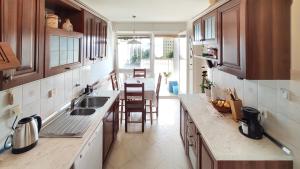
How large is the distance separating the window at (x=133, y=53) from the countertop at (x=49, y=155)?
5.41m

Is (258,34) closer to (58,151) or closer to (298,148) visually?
(298,148)

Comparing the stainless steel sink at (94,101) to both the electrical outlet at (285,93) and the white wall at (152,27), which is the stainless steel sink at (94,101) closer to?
the electrical outlet at (285,93)

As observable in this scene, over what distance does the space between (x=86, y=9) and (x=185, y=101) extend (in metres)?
1.91

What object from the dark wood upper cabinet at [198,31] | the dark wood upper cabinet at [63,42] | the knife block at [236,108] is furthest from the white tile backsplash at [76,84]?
the knife block at [236,108]

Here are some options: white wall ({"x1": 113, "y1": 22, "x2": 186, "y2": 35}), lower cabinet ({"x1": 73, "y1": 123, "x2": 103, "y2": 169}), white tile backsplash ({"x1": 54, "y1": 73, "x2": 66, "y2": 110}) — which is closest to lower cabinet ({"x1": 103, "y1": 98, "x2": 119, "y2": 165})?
lower cabinet ({"x1": 73, "y1": 123, "x2": 103, "y2": 169})

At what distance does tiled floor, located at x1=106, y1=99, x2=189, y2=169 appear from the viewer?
10.6ft

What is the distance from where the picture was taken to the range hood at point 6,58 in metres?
1.10

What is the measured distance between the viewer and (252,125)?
1967mm

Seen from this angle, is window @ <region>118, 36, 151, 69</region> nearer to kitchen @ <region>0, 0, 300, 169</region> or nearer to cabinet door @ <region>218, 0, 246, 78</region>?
kitchen @ <region>0, 0, 300, 169</region>

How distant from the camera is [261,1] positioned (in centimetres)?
168

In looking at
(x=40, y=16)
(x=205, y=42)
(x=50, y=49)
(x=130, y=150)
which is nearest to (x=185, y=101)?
(x=205, y=42)

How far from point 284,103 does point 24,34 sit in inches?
73.9

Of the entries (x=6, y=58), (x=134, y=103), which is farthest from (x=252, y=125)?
(x=134, y=103)

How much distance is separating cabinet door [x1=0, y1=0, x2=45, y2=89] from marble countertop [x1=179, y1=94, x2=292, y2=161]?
1421 mm
